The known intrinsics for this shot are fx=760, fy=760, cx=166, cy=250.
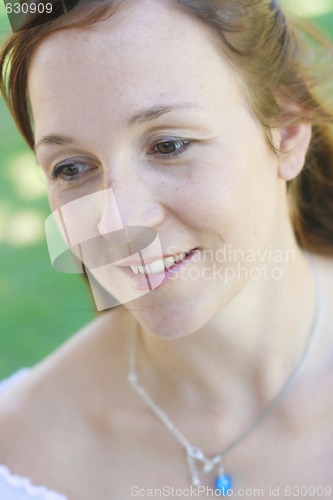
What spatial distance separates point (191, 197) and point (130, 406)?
71cm

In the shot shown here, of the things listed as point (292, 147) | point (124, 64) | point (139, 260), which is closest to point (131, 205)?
point (139, 260)

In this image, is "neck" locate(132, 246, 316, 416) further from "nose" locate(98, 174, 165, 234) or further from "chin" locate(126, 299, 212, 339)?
"nose" locate(98, 174, 165, 234)

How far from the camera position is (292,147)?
70.6 inches

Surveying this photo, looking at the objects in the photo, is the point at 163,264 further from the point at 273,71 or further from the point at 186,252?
the point at 273,71

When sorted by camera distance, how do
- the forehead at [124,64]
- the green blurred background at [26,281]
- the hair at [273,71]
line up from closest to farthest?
the forehead at [124,64] → the hair at [273,71] → the green blurred background at [26,281]

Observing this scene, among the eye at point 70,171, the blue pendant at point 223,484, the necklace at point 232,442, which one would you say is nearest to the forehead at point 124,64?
the eye at point 70,171

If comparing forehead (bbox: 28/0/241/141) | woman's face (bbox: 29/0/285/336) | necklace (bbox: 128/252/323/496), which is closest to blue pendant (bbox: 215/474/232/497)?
necklace (bbox: 128/252/323/496)

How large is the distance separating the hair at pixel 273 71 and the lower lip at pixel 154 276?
0.36 metres

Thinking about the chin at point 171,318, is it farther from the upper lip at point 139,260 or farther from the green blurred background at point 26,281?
the green blurred background at point 26,281

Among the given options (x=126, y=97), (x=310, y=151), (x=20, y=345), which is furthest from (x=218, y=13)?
(x=20, y=345)

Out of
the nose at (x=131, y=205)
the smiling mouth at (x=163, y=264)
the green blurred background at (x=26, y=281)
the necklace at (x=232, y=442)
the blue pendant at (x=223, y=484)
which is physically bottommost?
the green blurred background at (x=26, y=281)

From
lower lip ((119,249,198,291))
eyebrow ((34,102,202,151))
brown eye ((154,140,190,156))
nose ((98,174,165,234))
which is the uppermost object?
eyebrow ((34,102,202,151))

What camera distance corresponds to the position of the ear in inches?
69.3

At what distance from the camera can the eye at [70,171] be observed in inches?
61.3
